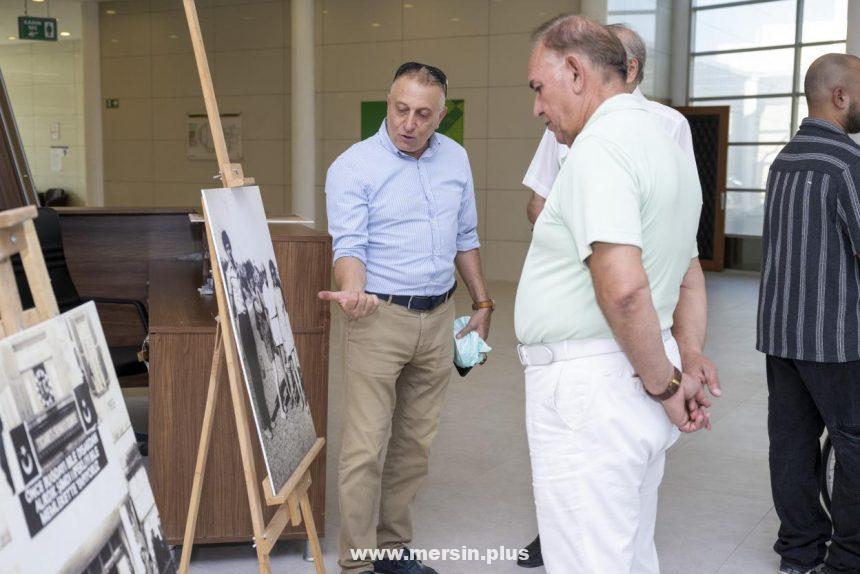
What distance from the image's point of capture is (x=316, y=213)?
1289 centimetres

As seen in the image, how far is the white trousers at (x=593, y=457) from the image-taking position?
1.89m

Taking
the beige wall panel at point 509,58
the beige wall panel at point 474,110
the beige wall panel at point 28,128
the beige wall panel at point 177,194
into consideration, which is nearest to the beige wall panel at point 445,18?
the beige wall panel at point 509,58

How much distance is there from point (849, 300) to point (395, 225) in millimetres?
1459

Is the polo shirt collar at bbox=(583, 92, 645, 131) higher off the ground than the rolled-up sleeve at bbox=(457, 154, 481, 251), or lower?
higher

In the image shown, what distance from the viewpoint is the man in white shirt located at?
9.01 ft

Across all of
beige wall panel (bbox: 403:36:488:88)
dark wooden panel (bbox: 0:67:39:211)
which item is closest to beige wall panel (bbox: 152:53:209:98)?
beige wall panel (bbox: 403:36:488:88)

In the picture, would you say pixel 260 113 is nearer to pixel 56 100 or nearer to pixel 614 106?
pixel 56 100

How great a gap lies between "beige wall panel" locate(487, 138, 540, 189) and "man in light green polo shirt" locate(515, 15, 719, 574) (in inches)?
384

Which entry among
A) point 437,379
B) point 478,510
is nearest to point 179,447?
point 437,379

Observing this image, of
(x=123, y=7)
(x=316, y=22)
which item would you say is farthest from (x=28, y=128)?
(x=316, y=22)

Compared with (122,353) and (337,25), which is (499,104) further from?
(122,353)

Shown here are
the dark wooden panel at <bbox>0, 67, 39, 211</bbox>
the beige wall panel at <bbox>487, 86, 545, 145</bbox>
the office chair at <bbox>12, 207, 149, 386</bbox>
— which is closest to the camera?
the office chair at <bbox>12, 207, 149, 386</bbox>

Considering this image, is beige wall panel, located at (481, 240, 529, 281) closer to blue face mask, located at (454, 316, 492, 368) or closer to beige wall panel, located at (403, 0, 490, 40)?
beige wall panel, located at (403, 0, 490, 40)

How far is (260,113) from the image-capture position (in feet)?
44.0
